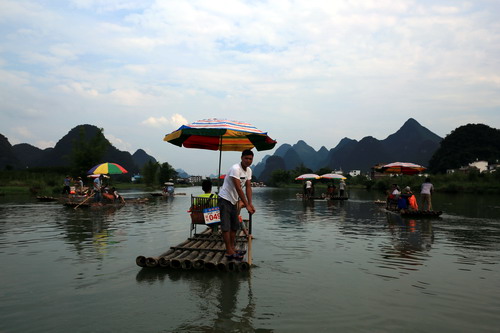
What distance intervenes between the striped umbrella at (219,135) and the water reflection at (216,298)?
3509 mm

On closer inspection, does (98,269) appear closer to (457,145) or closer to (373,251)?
(373,251)

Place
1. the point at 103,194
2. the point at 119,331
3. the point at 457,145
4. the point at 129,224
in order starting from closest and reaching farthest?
the point at 119,331, the point at 129,224, the point at 103,194, the point at 457,145

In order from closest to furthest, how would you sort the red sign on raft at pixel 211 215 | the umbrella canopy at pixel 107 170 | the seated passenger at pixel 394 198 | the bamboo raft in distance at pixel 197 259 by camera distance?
the bamboo raft in distance at pixel 197 259 → the red sign on raft at pixel 211 215 → the seated passenger at pixel 394 198 → the umbrella canopy at pixel 107 170

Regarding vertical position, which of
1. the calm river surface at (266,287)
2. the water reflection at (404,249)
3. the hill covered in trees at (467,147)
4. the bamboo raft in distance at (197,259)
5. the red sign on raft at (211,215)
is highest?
the hill covered in trees at (467,147)

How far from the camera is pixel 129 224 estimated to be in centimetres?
1384

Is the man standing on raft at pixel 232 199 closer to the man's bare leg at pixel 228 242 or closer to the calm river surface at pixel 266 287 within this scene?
the man's bare leg at pixel 228 242

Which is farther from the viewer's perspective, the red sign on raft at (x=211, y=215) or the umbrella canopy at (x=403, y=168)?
the umbrella canopy at (x=403, y=168)

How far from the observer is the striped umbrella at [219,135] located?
342 inches

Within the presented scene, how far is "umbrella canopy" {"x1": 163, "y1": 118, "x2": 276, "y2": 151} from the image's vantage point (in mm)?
8680

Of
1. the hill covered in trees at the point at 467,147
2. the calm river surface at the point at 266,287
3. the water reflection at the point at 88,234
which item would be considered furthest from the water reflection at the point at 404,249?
the hill covered in trees at the point at 467,147

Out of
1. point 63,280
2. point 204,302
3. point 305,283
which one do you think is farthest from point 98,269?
point 305,283

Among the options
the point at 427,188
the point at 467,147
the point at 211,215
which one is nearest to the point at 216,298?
the point at 211,215

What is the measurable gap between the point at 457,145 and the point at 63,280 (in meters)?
152

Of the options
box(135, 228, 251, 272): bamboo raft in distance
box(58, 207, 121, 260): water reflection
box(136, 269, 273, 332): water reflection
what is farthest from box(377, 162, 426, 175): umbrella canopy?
box(136, 269, 273, 332): water reflection
